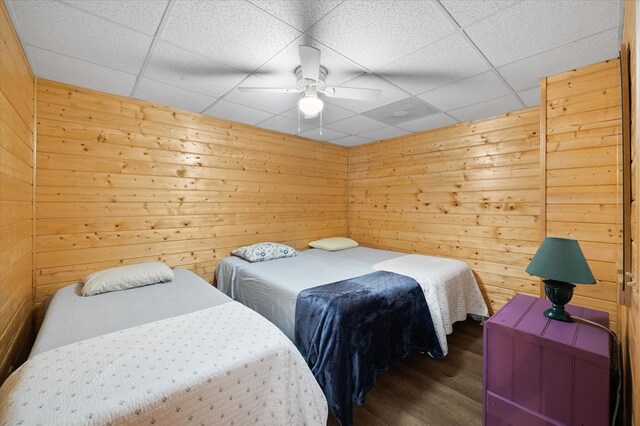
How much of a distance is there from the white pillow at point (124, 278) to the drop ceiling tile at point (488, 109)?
3259 millimetres

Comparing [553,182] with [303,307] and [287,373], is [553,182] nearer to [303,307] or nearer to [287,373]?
[303,307]

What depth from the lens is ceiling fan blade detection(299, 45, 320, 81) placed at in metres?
1.49

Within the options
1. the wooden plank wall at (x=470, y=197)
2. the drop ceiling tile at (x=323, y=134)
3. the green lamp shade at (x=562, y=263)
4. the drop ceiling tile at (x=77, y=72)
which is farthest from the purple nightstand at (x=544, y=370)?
the drop ceiling tile at (x=77, y=72)

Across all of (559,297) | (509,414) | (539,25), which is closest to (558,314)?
(559,297)

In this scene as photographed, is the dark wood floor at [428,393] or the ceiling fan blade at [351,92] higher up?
the ceiling fan blade at [351,92]

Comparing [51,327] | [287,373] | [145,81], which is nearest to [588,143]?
[287,373]

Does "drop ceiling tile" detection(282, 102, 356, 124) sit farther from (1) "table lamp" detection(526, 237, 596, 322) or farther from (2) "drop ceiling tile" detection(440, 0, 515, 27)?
(1) "table lamp" detection(526, 237, 596, 322)

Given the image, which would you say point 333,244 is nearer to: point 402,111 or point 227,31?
point 402,111

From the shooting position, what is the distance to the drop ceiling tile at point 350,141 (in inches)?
158

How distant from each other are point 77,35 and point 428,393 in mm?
3249

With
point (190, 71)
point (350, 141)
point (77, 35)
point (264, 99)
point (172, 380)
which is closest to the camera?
point (172, 380)

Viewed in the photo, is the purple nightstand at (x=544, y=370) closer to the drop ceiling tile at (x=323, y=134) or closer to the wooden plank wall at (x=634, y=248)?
the wooden plank wall at (x=634, y=248)

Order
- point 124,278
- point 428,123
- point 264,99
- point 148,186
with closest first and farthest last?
point 124,278
point 264,99
point 148,186
point 428,123

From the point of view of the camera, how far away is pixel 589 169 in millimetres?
1887
